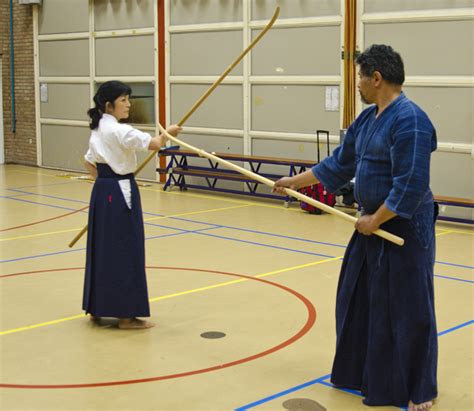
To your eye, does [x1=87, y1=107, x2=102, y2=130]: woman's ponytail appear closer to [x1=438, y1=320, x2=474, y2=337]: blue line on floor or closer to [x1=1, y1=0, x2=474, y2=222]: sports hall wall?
[x1=438, y1=320, x2=474, y2=337]: blue line on floor

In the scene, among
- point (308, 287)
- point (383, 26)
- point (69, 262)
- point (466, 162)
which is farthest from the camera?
point (383, 26)

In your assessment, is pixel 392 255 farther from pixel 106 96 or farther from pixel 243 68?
pixel 243 68

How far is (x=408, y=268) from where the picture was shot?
425 centimetres

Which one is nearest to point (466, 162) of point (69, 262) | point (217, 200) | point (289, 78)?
point (289, 78)

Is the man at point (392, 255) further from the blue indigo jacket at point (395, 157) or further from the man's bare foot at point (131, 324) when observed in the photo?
the man's bare foot at point (131, 324)

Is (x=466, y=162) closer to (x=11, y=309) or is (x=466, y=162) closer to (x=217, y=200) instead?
(x=217, y=200)

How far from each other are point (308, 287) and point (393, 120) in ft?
10.5

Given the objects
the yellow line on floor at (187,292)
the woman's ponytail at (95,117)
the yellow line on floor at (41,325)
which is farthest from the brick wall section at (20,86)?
the woman's ponytail at (95,117)

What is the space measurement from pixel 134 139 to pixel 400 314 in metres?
2.39

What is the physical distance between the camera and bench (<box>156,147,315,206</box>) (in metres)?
12.3

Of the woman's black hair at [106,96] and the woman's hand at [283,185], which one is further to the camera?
the woman's black hair at [106,96]

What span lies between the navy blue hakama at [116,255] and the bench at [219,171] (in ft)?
20.8

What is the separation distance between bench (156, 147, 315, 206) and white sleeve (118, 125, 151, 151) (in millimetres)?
6460

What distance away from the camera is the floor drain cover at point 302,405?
14.3 ft
